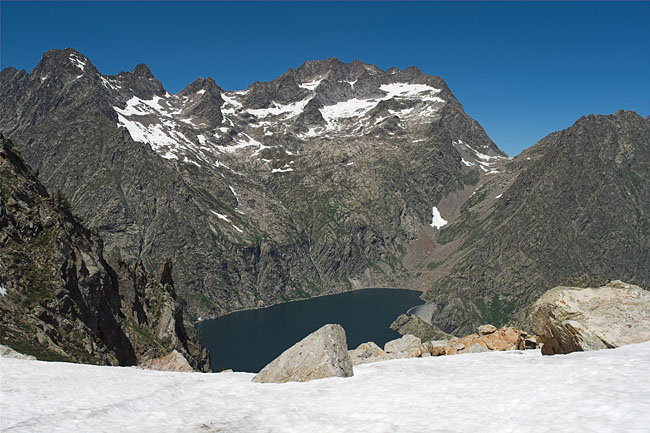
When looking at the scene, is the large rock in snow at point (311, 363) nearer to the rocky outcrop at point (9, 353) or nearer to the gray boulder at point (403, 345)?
the gray boulder at point (403, 345)

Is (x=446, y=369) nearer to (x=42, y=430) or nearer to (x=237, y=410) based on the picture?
(x=237, y=410)

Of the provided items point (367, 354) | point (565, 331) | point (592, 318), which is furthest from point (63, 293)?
point (592, 318)

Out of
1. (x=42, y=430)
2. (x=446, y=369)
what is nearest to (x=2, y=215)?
(x=42, y=430)

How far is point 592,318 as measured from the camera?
25.2 meters

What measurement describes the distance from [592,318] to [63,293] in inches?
1889

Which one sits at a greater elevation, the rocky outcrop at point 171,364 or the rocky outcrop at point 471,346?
the rocky outcrop at point 471,346

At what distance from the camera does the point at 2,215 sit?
47.0 meters

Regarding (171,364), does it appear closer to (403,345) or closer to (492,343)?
(403,345)

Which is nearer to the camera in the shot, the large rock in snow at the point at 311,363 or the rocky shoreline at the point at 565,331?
the rocky shoreline at the point at 565,331

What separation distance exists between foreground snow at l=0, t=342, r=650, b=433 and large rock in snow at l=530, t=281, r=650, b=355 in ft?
6.91

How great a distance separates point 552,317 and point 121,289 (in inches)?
2466

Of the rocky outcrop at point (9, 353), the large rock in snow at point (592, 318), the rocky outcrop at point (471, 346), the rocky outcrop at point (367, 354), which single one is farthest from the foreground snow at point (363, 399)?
the rocky outcrop at point (367, 354)

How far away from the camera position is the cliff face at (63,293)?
3931 cm

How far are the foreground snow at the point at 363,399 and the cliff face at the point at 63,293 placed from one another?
15.0 metres
